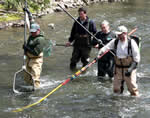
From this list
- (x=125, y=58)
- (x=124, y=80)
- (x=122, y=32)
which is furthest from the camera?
(x=124, y=80)

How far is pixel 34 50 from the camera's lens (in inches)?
324

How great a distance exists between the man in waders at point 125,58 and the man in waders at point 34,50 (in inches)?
81.3

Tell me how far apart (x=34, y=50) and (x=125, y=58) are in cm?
283

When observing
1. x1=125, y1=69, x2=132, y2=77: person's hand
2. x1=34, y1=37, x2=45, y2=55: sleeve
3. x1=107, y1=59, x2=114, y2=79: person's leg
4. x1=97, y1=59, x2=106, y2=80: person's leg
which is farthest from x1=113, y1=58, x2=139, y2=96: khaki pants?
x1=34, y1=37, x2=45, y2=55: sleeve

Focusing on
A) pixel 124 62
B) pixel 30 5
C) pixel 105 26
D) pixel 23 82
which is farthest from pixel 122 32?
pixel 30 5

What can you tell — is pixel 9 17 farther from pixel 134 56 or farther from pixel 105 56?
pixel 134 56

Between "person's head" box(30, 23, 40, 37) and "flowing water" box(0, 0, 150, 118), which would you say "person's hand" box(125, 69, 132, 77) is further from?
"person's head" box(30, 23, 40, 37)

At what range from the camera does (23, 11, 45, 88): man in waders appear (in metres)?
8.19

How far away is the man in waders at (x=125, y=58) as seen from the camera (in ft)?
22.8

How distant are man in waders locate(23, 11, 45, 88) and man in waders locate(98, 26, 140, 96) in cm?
207

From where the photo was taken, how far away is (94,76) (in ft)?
34.2

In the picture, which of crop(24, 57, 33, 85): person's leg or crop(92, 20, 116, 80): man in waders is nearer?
crop(24, 57, 33, 85): person's leg

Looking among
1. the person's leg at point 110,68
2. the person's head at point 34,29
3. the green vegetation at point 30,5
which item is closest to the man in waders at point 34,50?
the person's head at point 34,29

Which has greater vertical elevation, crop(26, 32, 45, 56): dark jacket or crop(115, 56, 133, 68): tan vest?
crop(26, 32, 45, 56): dark jacket
